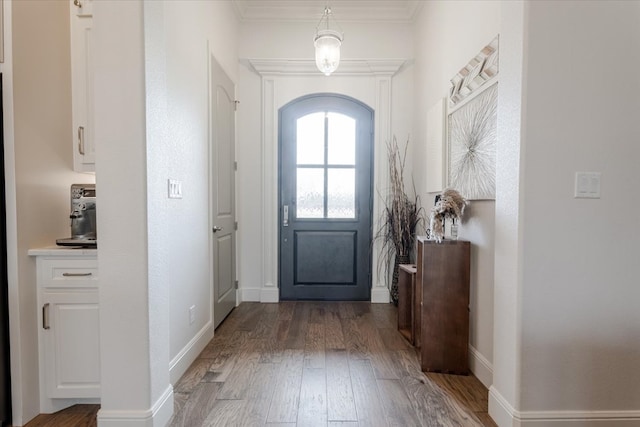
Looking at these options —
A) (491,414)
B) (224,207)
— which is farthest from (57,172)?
(491,414)

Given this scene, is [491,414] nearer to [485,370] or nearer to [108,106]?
[485,370]

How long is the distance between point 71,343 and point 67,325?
0.10 m

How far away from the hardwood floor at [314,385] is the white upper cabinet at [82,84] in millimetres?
1458

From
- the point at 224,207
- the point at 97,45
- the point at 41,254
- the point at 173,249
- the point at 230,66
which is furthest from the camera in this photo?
the point at 230,66

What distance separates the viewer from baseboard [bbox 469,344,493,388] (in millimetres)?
2062

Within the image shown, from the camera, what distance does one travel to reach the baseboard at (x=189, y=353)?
2131 millimetres

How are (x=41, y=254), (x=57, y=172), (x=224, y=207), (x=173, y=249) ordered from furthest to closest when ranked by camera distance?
1. (x=224, y=207)
2. (x=173, y=249)
3. (x=57, y=172)
4. (x=41, y=254)

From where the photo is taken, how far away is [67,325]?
185 cm

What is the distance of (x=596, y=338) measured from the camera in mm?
1604

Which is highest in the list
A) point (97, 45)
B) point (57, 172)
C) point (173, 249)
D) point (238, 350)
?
point (97, 45)

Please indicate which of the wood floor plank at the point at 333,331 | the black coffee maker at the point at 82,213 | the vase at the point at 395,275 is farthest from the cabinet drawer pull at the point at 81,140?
the vase at the point at 395,275

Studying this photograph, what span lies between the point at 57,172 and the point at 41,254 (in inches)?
19.4

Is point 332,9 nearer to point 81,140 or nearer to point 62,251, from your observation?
point 81,140

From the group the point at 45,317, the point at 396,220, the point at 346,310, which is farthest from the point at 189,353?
the point at 396,220
